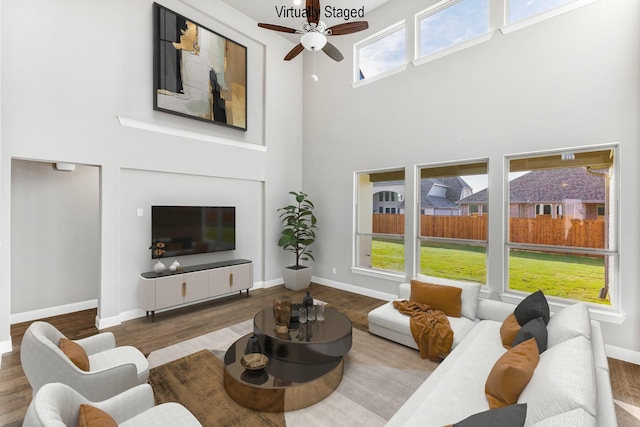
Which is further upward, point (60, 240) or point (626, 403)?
point (60, 240)

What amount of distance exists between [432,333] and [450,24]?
4474mm

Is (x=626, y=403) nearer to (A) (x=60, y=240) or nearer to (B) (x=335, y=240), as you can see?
(B) (x=335, y=240)

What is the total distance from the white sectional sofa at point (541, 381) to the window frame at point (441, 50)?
363 cm

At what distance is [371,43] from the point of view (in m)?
5.51

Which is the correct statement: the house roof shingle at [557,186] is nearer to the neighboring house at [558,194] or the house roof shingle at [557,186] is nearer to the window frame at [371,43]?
the neighboring house at [558,194]

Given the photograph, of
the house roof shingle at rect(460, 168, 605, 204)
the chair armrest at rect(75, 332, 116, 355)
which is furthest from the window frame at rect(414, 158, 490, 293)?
the chair armrest at rect(75, 332, 116, 355)

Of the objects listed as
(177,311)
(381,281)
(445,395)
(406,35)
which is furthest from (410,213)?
(177,311)

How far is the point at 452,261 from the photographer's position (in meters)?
4.54

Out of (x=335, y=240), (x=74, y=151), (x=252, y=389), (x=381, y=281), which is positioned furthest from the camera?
(x=335, y=240)

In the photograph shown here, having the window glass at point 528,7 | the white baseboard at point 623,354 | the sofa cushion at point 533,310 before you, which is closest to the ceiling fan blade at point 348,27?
the window glass at point 528,7

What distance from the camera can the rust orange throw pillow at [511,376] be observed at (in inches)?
64.9

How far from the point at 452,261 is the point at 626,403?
90.8 inches

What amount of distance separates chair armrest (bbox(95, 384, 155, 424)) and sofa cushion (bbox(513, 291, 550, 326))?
9.70ft

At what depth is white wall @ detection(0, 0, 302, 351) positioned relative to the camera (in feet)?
11.0
